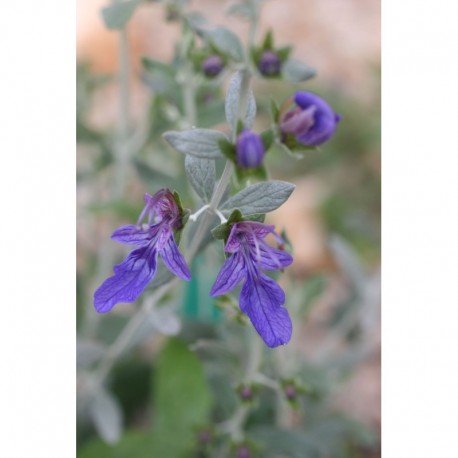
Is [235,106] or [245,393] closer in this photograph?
[235,106]

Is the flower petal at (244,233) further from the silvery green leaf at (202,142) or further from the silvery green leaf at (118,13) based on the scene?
the silvery green leaf at (118,13)

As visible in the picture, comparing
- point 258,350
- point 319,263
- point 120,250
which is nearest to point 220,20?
point 319,263

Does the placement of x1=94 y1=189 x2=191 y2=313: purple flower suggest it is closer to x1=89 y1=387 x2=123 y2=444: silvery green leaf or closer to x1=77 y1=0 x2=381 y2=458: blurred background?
x1=77 y1=0 x2=381 y2=458: blurred background

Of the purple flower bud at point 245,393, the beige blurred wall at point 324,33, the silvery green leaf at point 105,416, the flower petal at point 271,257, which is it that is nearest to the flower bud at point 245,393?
the purple flower bud at point 245,393

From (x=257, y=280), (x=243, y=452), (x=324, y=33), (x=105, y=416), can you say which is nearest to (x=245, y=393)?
(x=243, y=452)

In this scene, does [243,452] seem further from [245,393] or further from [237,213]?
[237,213]

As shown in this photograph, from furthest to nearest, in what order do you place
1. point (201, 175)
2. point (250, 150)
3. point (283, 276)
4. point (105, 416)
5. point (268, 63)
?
point (283, 276) → point (105, 416) → point (268, 63) → point (201, 175) → point (250, 150)
